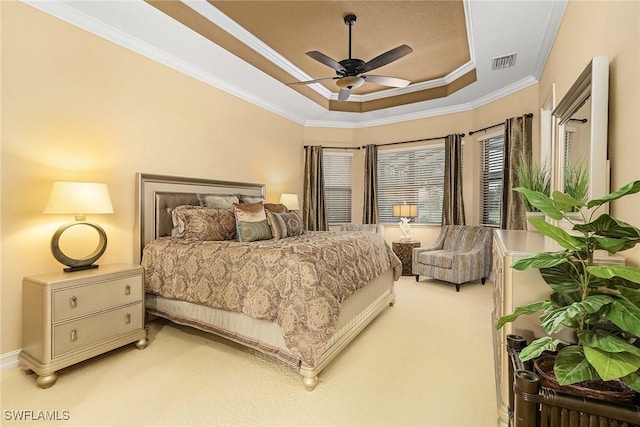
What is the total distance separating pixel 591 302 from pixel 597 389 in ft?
1.14

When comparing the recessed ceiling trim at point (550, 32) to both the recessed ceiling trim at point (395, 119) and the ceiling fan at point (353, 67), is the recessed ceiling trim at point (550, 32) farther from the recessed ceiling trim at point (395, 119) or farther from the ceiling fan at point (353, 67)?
the recessed ceiling trim at point (395, 119)

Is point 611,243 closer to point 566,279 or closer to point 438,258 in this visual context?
point 566,279

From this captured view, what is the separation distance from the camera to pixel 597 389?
1.04 metres

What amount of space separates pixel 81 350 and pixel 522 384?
9.09ft

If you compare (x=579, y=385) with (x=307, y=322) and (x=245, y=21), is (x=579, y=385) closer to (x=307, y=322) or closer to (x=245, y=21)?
(x=307, y=322)

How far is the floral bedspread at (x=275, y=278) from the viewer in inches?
84.3

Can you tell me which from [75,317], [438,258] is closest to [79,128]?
[75,317]

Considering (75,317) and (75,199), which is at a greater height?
(75,199)

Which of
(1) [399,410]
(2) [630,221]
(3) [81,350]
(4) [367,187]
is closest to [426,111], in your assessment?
(4) [367,187]

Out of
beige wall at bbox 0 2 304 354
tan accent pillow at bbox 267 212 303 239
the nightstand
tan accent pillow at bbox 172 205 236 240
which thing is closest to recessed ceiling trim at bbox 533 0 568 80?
tan accent pillow at bbox 267 212 303 239

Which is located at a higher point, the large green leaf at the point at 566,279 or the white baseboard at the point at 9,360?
the large green leaf at the point at 566,279

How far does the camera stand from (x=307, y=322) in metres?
2.12

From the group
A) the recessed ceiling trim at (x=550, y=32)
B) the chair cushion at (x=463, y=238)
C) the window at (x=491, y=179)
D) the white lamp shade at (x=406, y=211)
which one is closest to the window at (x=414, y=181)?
the white lamp shade at (x=406, y=211)

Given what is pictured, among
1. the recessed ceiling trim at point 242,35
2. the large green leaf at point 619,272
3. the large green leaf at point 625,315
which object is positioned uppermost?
the recessed ceiling trim at point 242,35
